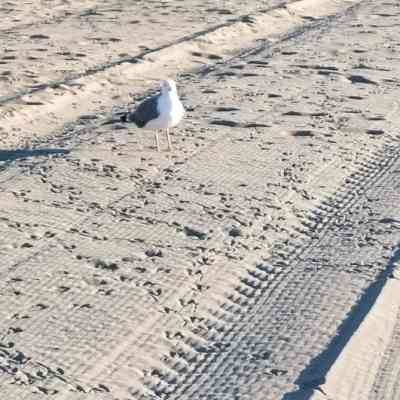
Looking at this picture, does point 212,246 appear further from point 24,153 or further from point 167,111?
point 24,153

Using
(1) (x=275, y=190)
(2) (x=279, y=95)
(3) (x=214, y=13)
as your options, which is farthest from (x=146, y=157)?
(3) (x=214, y=13)

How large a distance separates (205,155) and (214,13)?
8265 mm

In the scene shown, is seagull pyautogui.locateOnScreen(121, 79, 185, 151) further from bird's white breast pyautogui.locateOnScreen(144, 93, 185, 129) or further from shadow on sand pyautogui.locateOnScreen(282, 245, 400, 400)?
shadow on sand pyautogui.locateOnScreen(282, 245, 400, 400)

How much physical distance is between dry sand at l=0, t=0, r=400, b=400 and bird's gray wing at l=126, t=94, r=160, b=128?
262 mm

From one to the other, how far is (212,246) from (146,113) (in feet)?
7.04

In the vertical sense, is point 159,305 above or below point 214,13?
above

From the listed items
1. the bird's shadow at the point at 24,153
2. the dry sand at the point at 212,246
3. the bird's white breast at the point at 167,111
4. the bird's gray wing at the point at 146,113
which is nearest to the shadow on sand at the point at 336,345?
the dry sand at the point at 212,246

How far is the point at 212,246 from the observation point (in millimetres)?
6793

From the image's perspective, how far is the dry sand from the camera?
527cm

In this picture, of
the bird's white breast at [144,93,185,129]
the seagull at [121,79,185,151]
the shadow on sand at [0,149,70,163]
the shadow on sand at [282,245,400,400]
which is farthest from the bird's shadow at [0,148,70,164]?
the shadow on sand at [282,245,400,400]

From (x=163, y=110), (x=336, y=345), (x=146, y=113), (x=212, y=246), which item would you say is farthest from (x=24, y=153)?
(x=336, y=345)

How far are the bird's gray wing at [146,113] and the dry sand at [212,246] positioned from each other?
0.26m

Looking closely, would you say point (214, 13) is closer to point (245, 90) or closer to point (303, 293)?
point (245, 90)

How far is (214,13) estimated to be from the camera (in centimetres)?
1658
